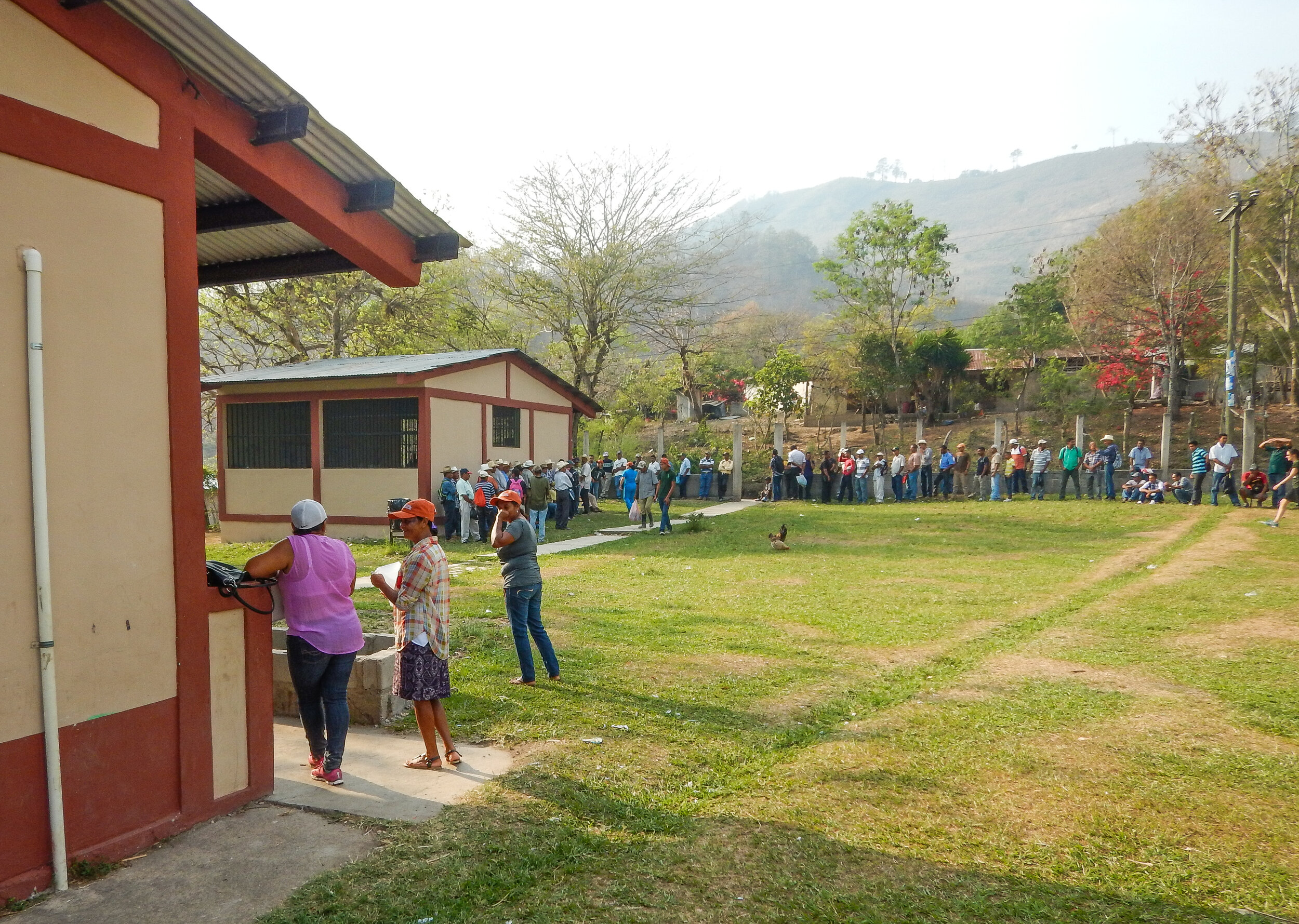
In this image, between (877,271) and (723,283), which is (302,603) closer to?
(723,283)

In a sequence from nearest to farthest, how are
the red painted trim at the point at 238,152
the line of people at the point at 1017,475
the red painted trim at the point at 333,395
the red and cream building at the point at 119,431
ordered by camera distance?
the red and cream building at the point at 119,431
the red painted trim at the point at 238,152
the red painted trim at the point at 333,395
the line of people at the point at 1017,475

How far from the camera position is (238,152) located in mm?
4977

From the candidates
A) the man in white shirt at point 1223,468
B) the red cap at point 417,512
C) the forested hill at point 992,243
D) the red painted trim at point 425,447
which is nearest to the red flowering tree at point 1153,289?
the man in white shirt at point 1223,468

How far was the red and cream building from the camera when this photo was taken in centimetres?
374

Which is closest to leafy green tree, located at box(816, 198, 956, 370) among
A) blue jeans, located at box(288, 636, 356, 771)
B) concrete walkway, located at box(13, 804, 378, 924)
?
blue jeans, located at box(288, 636, 356, 771)

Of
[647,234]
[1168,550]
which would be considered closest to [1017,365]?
[647,234]

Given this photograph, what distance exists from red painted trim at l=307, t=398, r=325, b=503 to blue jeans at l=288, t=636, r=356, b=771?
555 inches

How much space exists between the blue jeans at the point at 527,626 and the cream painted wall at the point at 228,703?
7.79 feet

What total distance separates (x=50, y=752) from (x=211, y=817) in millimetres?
1023

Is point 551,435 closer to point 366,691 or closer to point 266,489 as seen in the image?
point 266,489

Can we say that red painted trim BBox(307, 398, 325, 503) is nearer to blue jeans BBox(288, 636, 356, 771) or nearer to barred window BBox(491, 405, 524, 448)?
barred window BBox(491, 405, 524, 448)

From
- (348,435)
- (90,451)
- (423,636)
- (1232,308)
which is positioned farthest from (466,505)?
(1232,308)

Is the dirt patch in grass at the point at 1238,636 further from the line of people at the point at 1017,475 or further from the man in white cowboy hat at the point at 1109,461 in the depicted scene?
the man in white cowboy hat at the point at 1109,461

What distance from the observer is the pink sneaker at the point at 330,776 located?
5102 mm
